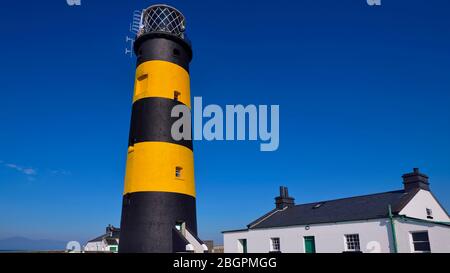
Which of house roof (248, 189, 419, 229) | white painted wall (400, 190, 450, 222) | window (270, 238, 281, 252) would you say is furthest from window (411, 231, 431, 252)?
window (270, 238, 281, 252)

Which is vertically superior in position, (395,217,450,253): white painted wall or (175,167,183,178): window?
(175,167,183,178): window

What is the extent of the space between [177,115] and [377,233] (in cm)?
1327

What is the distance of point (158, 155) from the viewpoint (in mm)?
16641

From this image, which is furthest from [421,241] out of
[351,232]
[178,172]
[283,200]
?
[178,172]

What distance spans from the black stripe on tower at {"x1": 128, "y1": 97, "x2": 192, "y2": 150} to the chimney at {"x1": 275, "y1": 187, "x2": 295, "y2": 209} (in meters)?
14.6

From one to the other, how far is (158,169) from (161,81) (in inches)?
192

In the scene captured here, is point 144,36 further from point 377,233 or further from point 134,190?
point 377,233

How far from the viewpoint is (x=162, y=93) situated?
17859 mm

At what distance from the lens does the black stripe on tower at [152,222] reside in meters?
15.7

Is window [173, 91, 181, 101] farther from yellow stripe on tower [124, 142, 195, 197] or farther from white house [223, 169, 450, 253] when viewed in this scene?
white house [223, 169, 450, 253]

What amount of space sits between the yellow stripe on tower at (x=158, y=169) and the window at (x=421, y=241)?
41.6 feet

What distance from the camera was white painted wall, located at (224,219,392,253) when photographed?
19.2 meters

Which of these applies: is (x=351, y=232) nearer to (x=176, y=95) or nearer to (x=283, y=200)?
(x=283, y=200)
